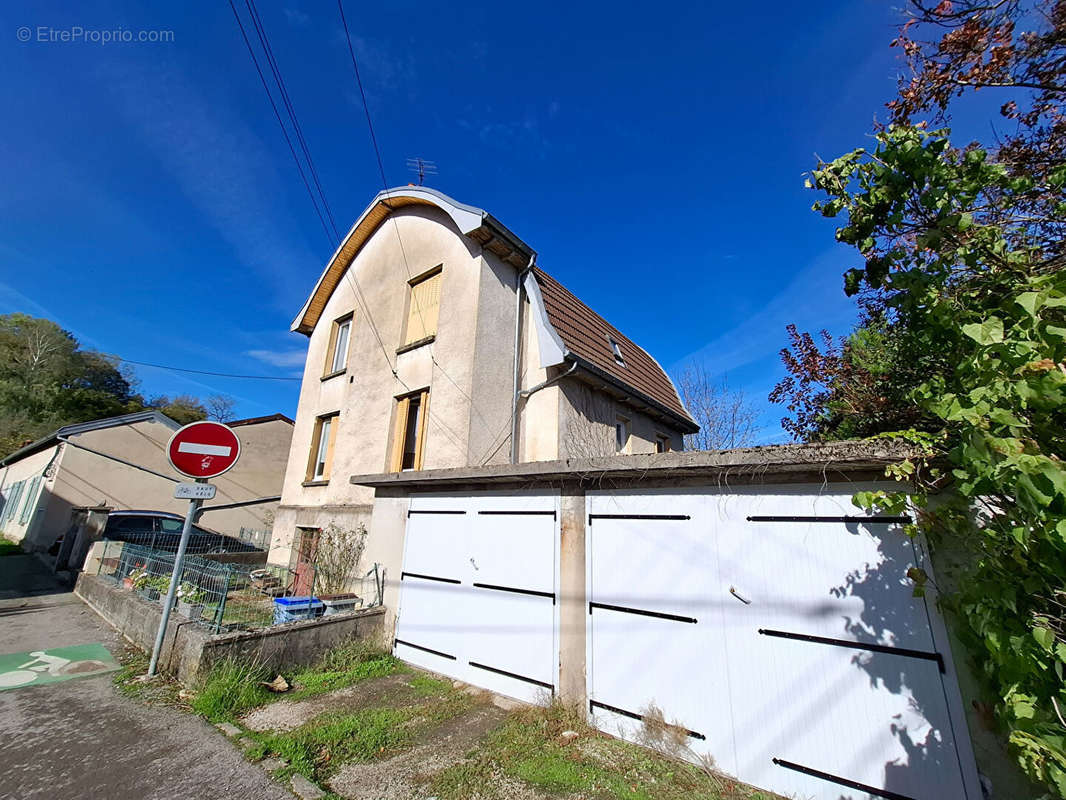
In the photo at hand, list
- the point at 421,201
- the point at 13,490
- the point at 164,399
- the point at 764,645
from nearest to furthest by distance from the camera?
the point at 764,645, the point at 421,201, the point at 13,490, the point at 164,399

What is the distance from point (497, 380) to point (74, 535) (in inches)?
563

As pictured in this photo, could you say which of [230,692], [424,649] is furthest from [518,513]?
[230,692]

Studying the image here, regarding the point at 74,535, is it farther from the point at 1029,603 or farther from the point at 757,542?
the point at 1029,603

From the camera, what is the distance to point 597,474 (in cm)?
489

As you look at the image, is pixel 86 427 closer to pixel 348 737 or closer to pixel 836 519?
pixel 348 737

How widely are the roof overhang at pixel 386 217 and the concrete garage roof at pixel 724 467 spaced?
5.44 metres

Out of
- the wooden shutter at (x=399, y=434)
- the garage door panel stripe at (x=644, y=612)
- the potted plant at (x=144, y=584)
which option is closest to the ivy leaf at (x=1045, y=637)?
the garage door panel stripe at (x=644, y=612)

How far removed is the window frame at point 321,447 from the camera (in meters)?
10.7

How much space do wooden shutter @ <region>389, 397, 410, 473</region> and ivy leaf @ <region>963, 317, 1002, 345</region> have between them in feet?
28.3

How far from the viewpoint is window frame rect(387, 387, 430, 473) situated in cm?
884

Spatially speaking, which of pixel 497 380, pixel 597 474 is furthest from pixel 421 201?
pixel 597 474

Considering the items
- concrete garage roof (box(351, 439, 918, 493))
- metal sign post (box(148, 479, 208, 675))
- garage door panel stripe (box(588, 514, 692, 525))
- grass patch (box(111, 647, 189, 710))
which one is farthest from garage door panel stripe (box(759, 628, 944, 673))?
metal sign post (box(148, 479, 208, 675))

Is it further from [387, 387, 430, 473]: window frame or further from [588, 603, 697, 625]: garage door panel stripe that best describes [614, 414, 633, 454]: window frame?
[588, 603, 697, 625]: garage door panel stripe

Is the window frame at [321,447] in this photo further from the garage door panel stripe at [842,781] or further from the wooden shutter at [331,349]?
the garage door panel stripe at [842,781]
